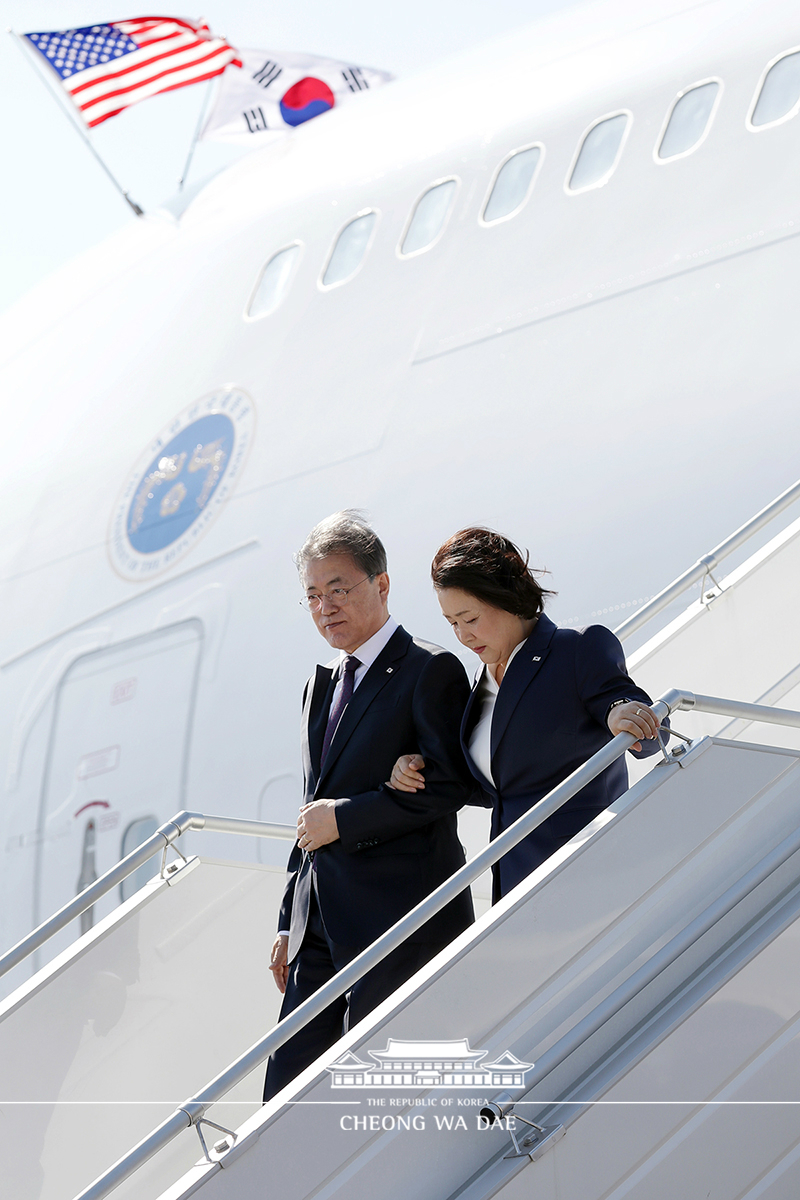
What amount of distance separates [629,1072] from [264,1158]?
67cm

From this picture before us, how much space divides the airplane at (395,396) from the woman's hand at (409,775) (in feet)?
7.08

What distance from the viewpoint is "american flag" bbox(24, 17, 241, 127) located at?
27.7 ft

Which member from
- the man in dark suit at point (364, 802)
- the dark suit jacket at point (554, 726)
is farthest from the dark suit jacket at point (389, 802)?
the dark suit jacket at point (554, 726)

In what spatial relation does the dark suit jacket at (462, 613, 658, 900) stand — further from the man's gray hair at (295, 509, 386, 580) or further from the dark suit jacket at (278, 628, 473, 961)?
the man's gray hair at (295, 509, 386, 580)

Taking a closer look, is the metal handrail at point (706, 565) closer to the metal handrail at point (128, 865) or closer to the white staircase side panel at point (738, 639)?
the white staircase side panel at point (738, 639)

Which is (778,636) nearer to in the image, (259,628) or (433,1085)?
(433,1085)

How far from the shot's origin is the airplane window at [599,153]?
17.9 feet

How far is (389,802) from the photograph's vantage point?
2699mm

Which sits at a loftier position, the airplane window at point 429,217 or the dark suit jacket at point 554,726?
the airplane window at point 429,217

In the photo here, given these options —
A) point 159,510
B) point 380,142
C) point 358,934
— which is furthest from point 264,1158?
point 380,142

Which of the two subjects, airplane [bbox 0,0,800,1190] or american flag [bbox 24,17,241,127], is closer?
airplane [bbox 0,0,800,1190]

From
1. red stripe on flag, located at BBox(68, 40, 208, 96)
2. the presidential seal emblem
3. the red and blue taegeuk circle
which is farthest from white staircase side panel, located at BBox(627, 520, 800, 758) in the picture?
the red and blue taegeuk circle

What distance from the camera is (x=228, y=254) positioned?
7000 mm

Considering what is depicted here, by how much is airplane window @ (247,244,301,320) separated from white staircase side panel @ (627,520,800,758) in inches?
130
